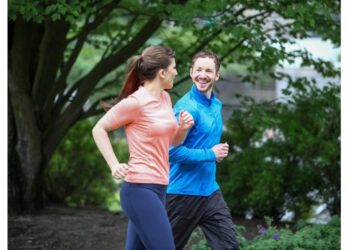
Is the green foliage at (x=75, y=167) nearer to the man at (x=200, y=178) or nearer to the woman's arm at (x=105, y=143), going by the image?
the man at (x=200, y=178)

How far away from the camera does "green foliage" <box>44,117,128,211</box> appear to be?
10508mm

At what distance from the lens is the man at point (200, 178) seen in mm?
4375

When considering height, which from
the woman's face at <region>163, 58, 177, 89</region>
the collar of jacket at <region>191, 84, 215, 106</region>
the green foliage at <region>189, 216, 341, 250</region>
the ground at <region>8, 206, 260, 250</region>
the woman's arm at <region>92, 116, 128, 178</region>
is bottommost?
the ground at <region>8, 206, 260, 250</region>

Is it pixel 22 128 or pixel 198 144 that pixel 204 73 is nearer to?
pixel 198 144

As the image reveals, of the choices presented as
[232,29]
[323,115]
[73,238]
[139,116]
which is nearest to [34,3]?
[232,29]

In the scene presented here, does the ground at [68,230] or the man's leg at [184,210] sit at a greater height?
the man's leg at [184,210]

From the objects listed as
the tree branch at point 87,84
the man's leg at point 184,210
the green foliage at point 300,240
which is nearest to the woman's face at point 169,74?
the man's leg at point 184,210

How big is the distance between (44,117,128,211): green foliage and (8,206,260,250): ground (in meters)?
1.37

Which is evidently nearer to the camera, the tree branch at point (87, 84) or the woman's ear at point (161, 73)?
the woman's ear at point (161, 73)

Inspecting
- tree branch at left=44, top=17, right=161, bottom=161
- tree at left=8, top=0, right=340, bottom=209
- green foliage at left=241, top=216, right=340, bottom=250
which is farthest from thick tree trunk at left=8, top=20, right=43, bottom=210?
green foliage at left=241, top=216, right=340, bottom=250

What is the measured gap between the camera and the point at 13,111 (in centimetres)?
860

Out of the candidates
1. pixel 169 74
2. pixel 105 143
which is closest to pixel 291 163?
pixel 169 74

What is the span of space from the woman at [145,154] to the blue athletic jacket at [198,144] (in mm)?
416

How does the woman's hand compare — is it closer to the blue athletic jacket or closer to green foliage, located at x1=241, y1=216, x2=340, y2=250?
the blue athletic jacket
